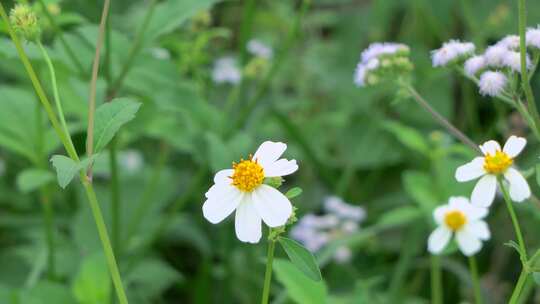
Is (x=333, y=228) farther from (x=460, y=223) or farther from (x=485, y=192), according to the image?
(x=485, y=192)

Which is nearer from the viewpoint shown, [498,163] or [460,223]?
[498,163]

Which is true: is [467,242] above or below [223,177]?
above

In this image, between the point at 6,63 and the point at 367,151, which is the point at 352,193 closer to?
the point at 367,151

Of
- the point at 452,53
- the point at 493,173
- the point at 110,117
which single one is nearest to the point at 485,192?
the point at 493,173

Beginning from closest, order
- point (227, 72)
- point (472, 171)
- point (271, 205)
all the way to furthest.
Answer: point (271, 205)
point (472, 171)
point (227, 72)

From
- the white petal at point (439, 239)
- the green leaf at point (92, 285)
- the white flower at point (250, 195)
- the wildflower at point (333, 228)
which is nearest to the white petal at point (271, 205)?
the white flower at point (250, 195)
